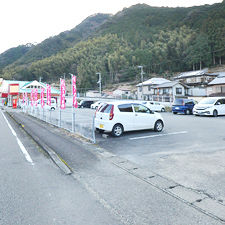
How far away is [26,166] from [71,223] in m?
3.00

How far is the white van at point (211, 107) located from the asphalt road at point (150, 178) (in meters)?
9.98

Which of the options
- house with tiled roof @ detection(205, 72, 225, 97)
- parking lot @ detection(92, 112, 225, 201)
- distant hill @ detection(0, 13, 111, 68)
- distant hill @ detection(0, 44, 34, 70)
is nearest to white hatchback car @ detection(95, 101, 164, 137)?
parking lot @ detection(92, 112, 225, 201)

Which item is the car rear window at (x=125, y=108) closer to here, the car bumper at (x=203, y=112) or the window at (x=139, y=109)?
the window at (x=139, y=109)

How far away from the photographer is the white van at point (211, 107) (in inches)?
667

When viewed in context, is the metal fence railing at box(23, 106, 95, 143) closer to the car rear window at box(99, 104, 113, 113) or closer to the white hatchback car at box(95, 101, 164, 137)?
the white hatchback car at box(95, 101, 164, 137)

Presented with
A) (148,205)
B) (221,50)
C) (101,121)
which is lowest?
(148,205)

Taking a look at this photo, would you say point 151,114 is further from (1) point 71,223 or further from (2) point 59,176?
(1) point 71,223

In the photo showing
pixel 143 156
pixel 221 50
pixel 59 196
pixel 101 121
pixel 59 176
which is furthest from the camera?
pixel 221 50

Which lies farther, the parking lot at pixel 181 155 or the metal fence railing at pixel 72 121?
the metal fence railing at pixel 72 121

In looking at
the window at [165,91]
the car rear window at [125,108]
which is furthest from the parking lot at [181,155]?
the window at [165,91]

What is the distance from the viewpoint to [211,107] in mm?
16953

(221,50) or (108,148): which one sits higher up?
(221,50)

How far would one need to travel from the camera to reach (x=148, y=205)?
3.25 metres

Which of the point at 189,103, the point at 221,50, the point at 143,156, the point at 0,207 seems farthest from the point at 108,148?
the point at 221,50
